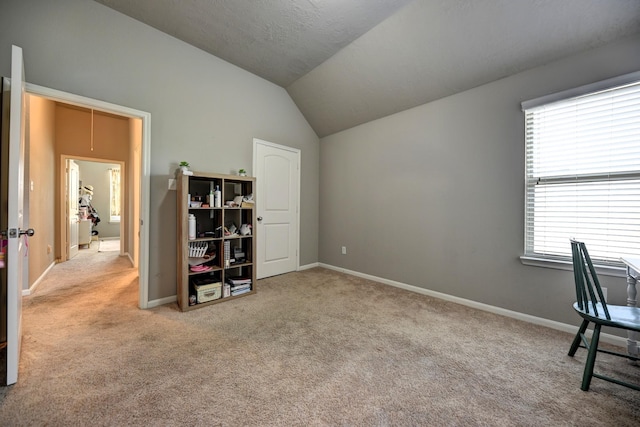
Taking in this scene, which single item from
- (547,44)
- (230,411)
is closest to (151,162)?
(230,411)

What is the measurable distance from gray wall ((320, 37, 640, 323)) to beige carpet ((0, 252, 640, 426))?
1.31ft

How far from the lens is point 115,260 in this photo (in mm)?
4891

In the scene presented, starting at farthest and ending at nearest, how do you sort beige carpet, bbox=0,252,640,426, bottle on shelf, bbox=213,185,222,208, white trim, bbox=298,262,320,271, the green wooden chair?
white trim, bbox=298,262,320,271
bottle on shelf, bbox=213,185,222,208
the green wooden chair
beige carpet, bbox=0,252,640,426

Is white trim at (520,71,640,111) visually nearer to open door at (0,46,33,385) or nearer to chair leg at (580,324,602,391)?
chair leg at (580,324,602,391)

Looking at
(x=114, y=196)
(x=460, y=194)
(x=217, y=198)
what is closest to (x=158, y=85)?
(x=217, y=198)

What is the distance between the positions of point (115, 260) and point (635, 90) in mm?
7391

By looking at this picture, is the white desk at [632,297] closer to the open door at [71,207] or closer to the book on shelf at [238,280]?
the book on shelf at [238,280]

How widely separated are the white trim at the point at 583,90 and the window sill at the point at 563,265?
1422 mm

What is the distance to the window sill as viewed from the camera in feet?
6.39

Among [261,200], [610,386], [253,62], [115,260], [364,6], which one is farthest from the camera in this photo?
[115,260]

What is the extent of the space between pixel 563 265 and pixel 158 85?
4.35 m

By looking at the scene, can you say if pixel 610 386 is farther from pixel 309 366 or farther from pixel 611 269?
pixel 309 366

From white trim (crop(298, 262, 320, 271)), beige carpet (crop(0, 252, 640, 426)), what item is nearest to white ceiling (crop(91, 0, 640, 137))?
beige carpet (crop(0, 252, 640, 426))

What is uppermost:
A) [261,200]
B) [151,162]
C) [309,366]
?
[151,162]
